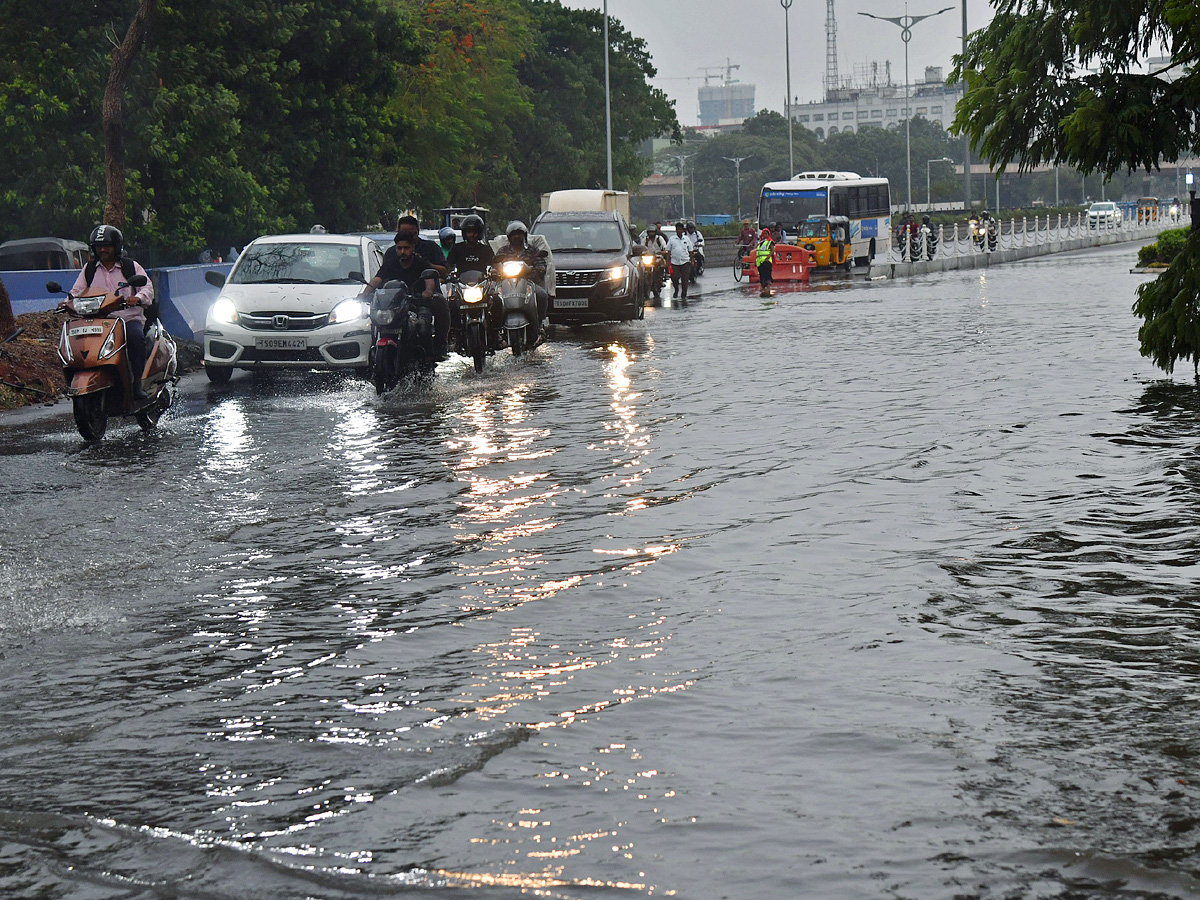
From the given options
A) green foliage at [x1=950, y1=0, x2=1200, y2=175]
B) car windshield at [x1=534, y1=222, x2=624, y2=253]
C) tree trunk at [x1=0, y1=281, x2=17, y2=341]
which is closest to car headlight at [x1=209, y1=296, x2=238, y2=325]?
tree trunk at [x1=0, y1=281, x2=17, y2=341]

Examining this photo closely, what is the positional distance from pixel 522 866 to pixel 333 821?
636 millimetres

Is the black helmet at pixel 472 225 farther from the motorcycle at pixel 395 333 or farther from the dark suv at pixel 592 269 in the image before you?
the dark suv at pixel 592 269

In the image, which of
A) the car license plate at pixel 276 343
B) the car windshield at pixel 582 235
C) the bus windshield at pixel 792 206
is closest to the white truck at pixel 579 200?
the bus windshield at pixel 792 206

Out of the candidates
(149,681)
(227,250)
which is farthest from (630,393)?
(227,250)

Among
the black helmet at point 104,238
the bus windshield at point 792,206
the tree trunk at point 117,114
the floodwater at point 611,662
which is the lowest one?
the floodwater at point 611,662

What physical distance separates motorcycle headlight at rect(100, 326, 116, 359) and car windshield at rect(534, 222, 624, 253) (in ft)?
53.2

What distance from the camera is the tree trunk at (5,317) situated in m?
19.0

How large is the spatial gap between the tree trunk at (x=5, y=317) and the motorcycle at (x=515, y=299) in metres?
5.54

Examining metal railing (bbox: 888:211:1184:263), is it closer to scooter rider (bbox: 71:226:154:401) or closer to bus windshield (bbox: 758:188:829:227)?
bus windshield (bbox: 758:188:829:227)

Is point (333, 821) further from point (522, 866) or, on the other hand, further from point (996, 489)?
point (996, 489)

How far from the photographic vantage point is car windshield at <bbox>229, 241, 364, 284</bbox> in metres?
18.8

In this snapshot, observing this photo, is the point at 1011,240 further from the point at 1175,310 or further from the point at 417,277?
the point at 1175,310

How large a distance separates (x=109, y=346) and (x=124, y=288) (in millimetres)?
656

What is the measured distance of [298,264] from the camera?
19.1 metres
